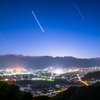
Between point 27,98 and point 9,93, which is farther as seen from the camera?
point 27,98

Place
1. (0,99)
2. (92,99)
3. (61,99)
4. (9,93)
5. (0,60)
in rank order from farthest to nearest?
(0,60) → (61,99) → (92,99) → (9,93) → (0,99)

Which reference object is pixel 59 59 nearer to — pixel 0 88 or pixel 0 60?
pixel 0 60

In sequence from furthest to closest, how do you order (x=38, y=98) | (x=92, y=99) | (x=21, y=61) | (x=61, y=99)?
(x=21, y=61)
(x=61, y=99)
(x=92, y=99)
(x=38, y=98)

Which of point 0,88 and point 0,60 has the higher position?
point 0,60

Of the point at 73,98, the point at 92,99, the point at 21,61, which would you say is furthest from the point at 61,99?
the point at 21,61

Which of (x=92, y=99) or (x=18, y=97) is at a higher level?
(x=18, y=97)

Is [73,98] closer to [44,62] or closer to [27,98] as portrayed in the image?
[27,98]

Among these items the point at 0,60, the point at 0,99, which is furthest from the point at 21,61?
the point at 0,99

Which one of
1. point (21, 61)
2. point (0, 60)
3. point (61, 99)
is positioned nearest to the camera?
point (61, 99)

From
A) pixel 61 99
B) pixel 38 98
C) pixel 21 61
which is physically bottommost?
pixel 61 99
